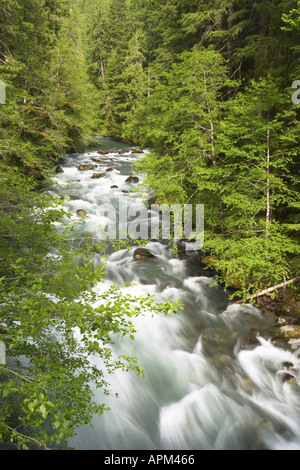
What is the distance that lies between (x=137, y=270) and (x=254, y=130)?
18.9ft

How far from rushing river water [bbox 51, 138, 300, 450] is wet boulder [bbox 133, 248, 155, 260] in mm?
1464

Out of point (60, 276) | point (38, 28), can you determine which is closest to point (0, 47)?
point (38, 28)

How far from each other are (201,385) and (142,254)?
16.9ft

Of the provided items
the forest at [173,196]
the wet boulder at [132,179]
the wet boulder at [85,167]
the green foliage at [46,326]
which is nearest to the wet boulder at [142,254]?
the forest at [173,196]

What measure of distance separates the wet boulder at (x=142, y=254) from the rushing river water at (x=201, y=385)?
1.46m

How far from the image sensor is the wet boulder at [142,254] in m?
9.67

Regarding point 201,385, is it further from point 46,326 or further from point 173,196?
point 173,196

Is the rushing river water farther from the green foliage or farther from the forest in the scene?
the green foliage

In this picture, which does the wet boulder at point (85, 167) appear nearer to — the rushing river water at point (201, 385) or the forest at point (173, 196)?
the forest at point (173, 196)

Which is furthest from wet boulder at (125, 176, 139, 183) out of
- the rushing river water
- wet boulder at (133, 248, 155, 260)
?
the rushing river water

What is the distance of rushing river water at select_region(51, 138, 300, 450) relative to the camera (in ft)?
15.3

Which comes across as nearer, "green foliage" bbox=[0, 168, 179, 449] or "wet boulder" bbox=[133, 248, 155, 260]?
"green foliage" bbox=[0, 168, 179, 449]

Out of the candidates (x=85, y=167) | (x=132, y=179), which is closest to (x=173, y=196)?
(x=132, y=179)

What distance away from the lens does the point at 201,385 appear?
5.57m
